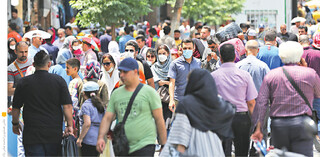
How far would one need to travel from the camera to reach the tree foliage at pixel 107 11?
17.8m

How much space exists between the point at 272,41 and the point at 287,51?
4112mm

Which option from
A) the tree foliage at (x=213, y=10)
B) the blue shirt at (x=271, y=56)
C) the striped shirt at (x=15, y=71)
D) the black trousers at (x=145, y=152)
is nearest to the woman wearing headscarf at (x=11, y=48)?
the striped shirt at (x=15, y=71)

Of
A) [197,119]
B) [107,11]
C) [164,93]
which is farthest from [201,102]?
[107,11]

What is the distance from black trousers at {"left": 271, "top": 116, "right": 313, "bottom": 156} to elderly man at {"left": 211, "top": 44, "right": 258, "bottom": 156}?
716 millimetres

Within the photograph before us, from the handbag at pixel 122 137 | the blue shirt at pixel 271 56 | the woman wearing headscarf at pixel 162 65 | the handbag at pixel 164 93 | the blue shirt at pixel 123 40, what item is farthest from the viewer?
the blue shirt at pixel 123 40

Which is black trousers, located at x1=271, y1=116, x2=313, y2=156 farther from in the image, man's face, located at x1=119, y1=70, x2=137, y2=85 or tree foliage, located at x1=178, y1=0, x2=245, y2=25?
tree foliage, located at x1=178, y1=0, x2=245, y2=25

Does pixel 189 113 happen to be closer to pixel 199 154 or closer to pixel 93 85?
pixel 199 154

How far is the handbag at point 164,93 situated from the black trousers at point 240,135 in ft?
7.72

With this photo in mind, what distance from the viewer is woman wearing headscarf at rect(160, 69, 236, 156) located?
590 centimetres

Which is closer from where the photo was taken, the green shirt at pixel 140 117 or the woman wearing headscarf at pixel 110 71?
the green shirt at pixel 140 117

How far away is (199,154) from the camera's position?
236 inches

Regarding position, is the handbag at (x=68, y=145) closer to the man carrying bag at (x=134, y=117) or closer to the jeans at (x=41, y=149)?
the jeans at (x=41, y=149)

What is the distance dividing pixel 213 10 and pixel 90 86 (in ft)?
86.0

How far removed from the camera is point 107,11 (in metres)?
18.1
